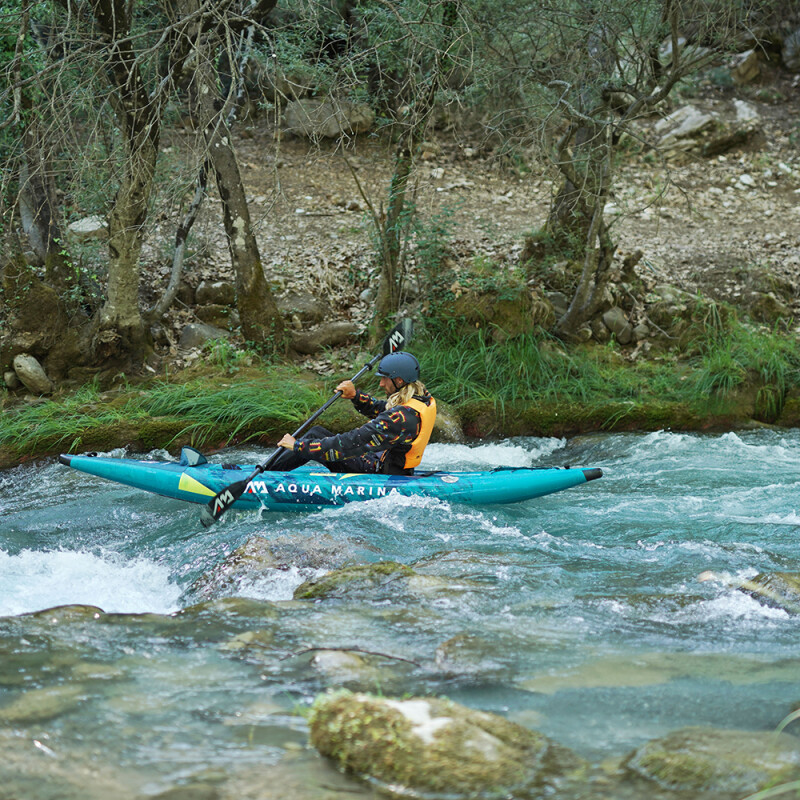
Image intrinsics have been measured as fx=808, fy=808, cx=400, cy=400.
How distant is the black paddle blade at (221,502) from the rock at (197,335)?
342 centimetres

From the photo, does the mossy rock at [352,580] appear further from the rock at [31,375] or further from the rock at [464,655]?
the rock at [31,375]

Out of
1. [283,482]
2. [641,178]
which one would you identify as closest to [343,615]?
[283,482]

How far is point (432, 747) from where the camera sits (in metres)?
1.80

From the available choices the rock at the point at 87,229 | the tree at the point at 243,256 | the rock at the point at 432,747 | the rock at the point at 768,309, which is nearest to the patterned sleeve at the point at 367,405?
the tree at the point at 243,256

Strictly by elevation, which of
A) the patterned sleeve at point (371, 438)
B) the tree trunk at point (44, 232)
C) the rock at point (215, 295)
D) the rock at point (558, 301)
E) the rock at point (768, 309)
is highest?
the tree trunk at point (44, 232)

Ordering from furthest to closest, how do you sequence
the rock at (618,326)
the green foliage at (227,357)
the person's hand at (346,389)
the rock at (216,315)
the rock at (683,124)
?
the rock at (683,124), the rock at (216,315), the rock at (618,326), the green foliage at (227,357), the person's hand at (346,389)

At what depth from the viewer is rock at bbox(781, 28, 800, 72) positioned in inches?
486

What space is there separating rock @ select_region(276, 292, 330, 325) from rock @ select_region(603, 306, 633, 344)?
2.86 m

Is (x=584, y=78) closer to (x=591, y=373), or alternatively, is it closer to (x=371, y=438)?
(x=591, y=373)

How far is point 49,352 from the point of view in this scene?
7.20 meters

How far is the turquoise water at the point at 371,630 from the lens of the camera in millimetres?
1994

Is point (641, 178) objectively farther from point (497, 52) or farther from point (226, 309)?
point (226, 309)

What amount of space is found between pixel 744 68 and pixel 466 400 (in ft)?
28.5

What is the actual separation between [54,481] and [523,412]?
3.76m
